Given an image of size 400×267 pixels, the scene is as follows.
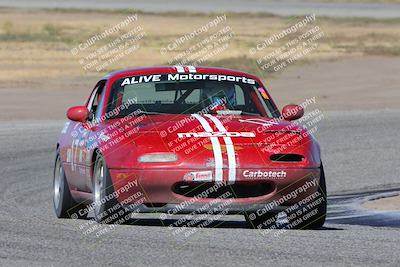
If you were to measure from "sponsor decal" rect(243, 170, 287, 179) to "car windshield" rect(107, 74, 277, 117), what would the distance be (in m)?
1.25

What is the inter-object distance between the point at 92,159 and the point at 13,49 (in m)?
30.7

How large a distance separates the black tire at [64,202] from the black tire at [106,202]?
1417mm

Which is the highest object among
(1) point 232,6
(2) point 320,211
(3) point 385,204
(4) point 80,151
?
(4) point 80,151

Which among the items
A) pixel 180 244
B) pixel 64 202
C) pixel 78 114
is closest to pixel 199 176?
pixel 180 244

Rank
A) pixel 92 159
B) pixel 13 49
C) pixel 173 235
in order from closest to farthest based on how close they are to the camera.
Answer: pixel 173 235, pixel 92 159, pixel 13 49

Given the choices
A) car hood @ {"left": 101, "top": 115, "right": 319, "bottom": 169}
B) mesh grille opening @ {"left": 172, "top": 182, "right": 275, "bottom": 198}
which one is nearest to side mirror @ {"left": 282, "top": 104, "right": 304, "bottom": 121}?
car hood @ {"left": 101, "top": 115, "right": 319, "bottom": 169}

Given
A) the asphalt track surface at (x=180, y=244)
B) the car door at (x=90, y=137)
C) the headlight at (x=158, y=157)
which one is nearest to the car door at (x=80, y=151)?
the car door at (x=90, y=137)

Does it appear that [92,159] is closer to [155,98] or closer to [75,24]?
[155,98]

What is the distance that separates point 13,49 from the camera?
40750 millimetres

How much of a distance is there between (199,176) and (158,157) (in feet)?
1.21

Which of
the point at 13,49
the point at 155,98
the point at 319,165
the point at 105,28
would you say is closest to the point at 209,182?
the point at 319,165

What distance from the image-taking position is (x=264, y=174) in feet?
32.5

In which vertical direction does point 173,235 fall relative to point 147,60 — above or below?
above

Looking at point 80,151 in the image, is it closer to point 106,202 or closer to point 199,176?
point 106,202
